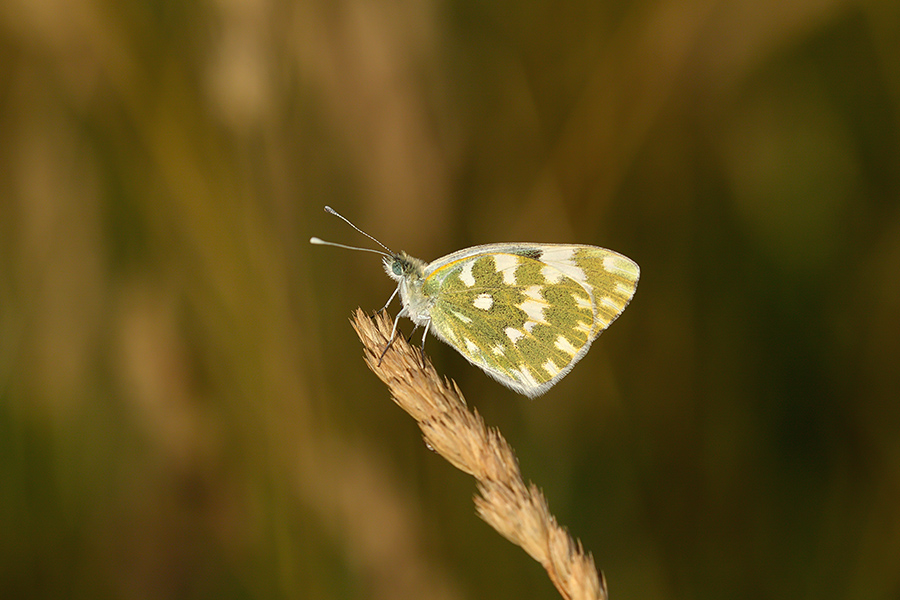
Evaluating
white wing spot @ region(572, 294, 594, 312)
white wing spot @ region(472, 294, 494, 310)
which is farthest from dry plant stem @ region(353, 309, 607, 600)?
white wing spot @ region(572, 294, 594, 312)

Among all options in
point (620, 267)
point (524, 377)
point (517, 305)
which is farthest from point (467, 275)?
point (620, 267)

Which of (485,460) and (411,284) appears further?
(411,284)

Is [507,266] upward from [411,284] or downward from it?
upward

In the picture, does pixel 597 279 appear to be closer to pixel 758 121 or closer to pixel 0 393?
pixel 758 121

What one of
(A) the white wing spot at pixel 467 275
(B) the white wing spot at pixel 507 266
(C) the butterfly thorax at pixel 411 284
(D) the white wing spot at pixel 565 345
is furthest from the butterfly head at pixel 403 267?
(D) the white wing spot at pixel 565 345

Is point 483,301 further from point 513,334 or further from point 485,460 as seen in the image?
point 485,460

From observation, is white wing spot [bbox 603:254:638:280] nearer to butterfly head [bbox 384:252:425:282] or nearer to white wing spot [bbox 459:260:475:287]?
white wing spot [bbox 459:260:475:287]

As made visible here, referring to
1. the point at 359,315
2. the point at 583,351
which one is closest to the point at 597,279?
the point at 583,351
